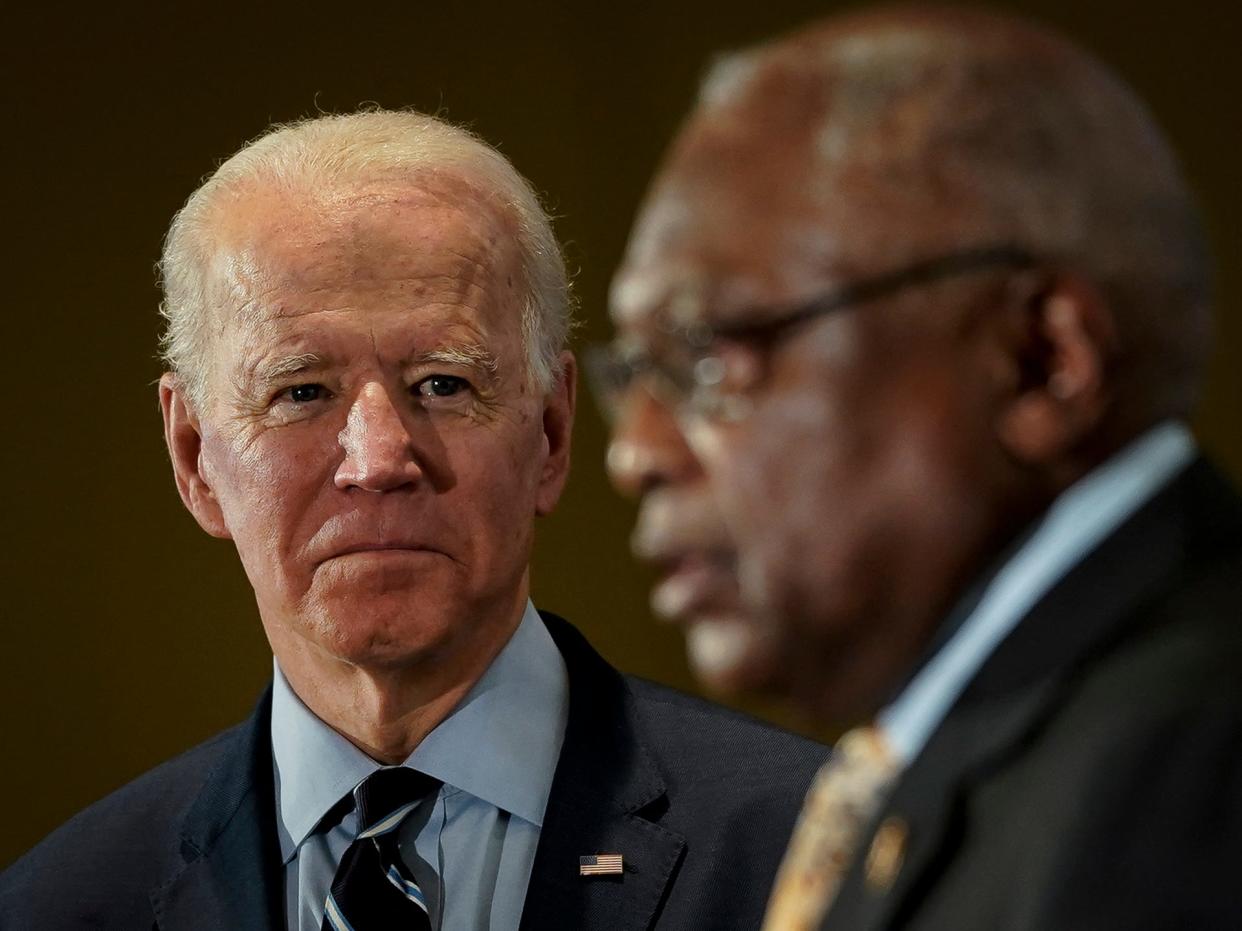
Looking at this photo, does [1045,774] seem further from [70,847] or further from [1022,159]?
[70,847]

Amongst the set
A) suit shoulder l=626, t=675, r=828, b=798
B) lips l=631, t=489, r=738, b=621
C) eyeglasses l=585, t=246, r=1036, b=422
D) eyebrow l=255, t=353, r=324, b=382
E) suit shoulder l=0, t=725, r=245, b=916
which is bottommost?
suit shoulder l=0, t=725, r=245, b=916

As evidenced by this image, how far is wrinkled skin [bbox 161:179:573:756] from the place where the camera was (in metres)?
2.25

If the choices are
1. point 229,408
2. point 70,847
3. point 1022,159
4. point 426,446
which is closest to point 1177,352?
point 1022,159

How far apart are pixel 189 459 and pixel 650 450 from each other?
4.84ft

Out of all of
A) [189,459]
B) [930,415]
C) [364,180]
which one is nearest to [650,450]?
[930,415]

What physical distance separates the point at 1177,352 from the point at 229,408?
1.49 m

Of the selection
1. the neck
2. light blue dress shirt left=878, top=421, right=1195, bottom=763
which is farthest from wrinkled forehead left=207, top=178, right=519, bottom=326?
light blue dress shirt left=878, top=421, right=1195, bottom=763

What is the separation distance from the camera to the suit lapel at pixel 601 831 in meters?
2.24

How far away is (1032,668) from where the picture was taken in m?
1.06

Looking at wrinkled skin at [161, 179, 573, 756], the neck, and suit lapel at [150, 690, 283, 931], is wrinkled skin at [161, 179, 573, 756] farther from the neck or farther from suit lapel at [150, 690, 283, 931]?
suit lapel at [150, 690, 283, 931]

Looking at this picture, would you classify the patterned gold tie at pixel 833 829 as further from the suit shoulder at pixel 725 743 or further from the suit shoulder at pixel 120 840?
the suit shoulder at pixel 120 840

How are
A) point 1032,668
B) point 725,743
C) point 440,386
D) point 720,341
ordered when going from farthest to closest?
point 725,743
point 440,386
point 720,341
point 1032,668

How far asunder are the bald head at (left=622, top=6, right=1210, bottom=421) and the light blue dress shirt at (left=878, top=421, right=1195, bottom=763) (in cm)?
4

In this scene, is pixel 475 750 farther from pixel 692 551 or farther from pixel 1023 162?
pixel 1023 162
